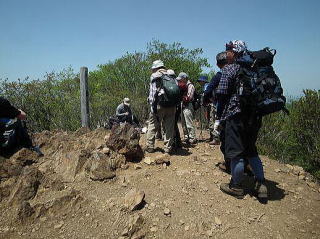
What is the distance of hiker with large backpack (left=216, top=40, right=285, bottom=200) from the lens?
138 inches

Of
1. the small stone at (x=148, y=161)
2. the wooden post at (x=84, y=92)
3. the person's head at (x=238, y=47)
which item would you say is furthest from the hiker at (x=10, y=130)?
the person's head at (x=238, y=47)

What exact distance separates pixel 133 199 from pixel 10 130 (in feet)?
9.12

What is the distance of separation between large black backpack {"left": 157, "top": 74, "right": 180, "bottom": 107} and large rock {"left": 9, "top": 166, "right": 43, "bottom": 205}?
92.9 inches

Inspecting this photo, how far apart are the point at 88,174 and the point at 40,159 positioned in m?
1.28

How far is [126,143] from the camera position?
5.03m

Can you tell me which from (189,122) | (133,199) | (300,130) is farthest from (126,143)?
(300,130)

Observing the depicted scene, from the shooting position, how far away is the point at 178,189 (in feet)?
13.6

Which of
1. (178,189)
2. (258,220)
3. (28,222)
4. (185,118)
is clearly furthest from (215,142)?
(28,222)

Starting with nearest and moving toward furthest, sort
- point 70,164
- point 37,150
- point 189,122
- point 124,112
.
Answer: point 70,164 → point 37,150 → point 189,122 → point 124,112

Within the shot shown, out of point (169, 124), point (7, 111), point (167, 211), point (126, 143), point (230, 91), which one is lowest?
point (167, 211)

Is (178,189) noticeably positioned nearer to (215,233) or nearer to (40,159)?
(215,233)

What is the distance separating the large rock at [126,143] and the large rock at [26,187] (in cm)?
133

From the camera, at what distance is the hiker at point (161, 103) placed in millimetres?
4957

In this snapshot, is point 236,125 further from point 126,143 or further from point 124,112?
point 124,112
